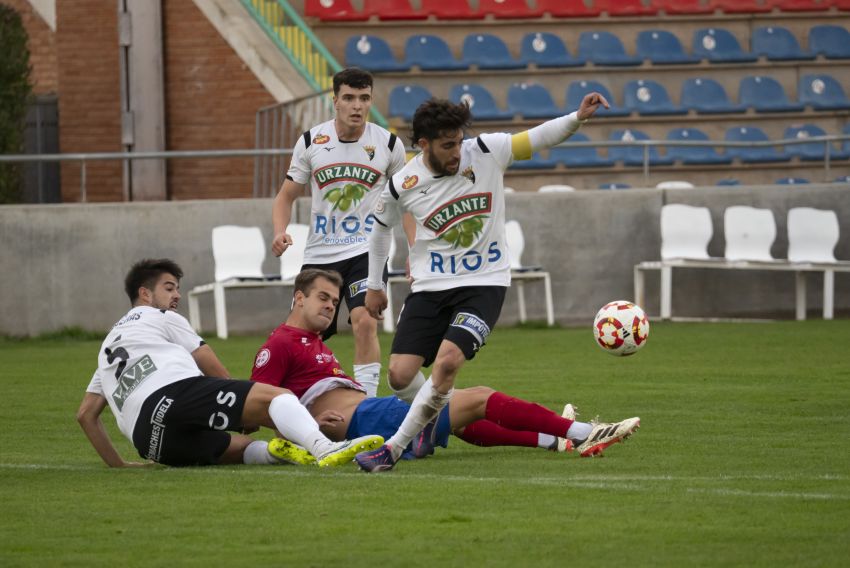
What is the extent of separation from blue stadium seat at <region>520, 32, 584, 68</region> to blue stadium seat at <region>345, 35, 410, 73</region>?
2.10 metres

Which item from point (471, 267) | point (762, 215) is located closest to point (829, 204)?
point (762, 215)

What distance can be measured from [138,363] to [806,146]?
55.7 feet

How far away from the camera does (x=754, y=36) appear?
82.6ft

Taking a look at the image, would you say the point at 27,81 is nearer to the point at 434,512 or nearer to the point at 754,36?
the point at 754,36

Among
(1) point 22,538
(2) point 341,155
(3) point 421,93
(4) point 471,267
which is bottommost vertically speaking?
(1) point 22,538

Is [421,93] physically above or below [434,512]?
above

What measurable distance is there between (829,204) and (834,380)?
840cm

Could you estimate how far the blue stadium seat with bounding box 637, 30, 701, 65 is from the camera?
24359mm

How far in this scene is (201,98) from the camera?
22.3m

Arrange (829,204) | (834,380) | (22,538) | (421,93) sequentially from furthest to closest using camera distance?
(421,93), (829,204), (834,380), (22,538)

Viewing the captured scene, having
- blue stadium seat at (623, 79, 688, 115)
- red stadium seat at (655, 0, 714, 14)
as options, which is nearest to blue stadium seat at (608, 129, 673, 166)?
blue stadium seat at (623, 79, 688, 115)

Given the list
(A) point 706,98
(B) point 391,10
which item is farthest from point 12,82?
(A) point 706,98

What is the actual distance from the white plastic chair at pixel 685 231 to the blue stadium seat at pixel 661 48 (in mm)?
5749

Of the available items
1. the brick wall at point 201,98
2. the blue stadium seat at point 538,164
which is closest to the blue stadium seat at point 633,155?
the blue stadium seat at point 538,164
